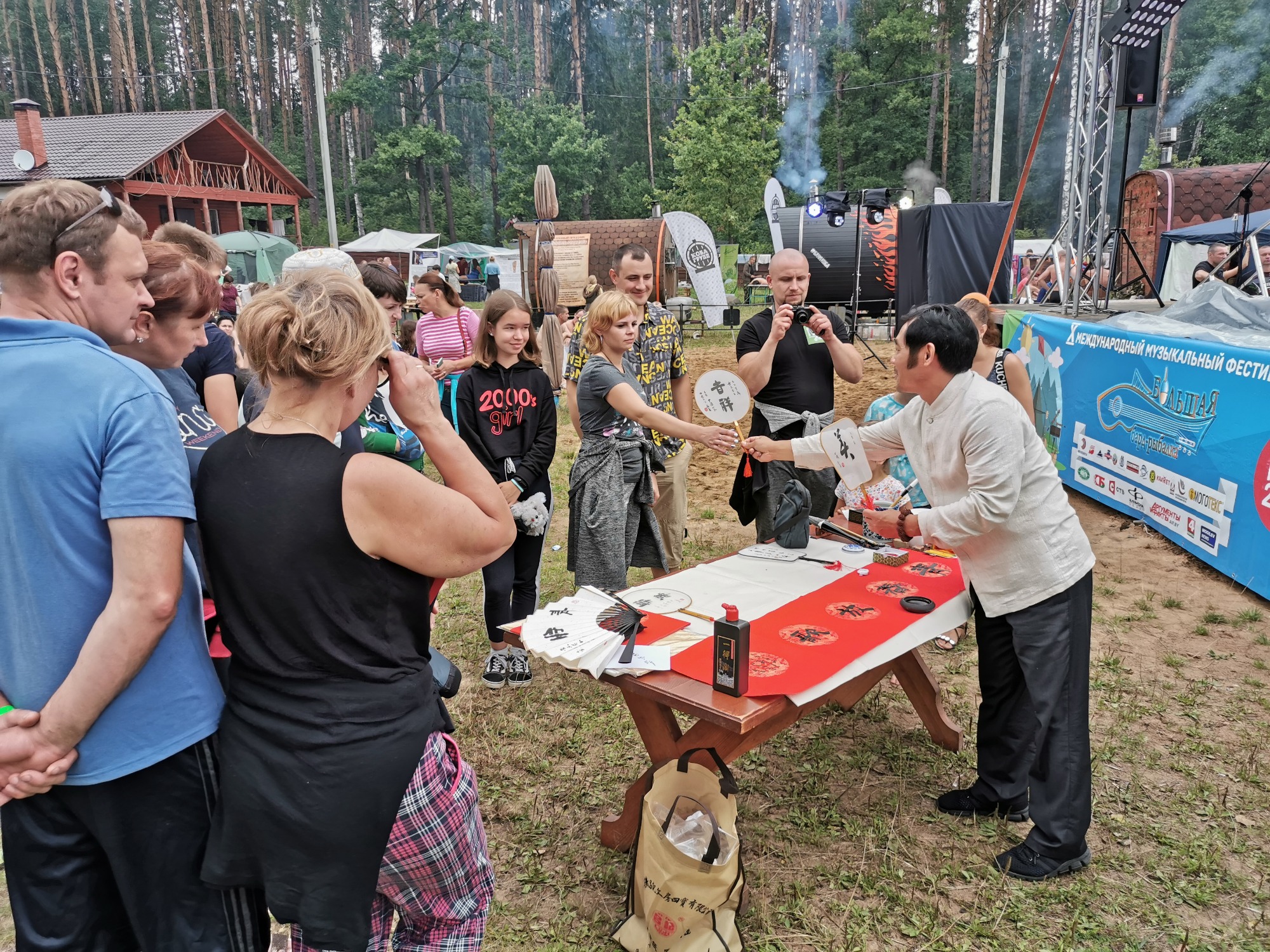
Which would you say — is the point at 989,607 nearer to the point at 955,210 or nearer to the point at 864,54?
the point at 955,210

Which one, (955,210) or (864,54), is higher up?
(864,54)

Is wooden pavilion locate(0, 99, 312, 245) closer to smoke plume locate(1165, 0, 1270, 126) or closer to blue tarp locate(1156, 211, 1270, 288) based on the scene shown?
blue tarp locate(1156, 211, 1270, 288)

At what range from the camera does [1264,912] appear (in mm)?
2285

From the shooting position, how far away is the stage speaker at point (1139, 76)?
25.0 ft

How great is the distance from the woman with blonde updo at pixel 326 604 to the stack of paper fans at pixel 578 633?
770 millimetres

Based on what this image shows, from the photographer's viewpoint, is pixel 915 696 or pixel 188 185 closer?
pixel 915 696

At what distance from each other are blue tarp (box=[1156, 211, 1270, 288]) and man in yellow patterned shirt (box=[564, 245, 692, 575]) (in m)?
9.47

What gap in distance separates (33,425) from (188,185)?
27.3 m

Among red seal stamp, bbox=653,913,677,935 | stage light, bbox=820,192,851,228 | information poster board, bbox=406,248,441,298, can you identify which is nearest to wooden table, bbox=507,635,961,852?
red seal stamp, bbox=653,913,677,935

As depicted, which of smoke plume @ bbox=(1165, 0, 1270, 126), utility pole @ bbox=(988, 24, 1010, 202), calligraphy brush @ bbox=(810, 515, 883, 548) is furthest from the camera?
smoke plume @ bbox=(1165, 0, 1270, 126)

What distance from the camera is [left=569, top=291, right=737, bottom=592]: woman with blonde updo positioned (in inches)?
134

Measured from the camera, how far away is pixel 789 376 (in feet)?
12.9

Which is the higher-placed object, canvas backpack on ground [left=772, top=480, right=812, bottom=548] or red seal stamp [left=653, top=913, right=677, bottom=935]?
canvas backpack on ground [left=772, top=480, right=812, bottom=548]

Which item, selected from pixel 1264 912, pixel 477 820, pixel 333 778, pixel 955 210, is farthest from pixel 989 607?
pixel 955 210
